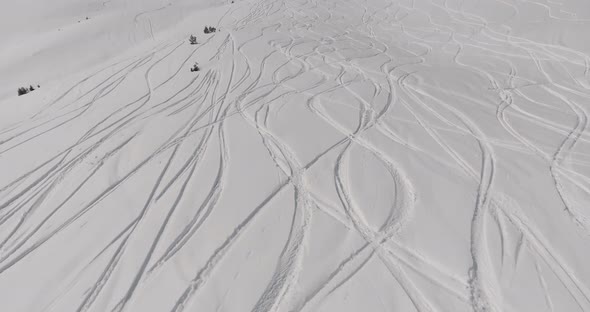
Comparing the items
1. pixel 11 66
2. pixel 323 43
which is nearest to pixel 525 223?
pixel 323 43

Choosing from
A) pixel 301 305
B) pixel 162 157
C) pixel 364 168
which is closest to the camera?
pixel 301 305

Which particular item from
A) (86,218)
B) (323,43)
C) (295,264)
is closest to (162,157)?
(86,218)

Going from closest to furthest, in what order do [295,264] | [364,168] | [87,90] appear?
[295,264] → [364,168] → [87,90]

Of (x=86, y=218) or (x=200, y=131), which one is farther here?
(x=200, y=131)

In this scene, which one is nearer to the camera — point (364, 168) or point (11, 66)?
point (364, 168)

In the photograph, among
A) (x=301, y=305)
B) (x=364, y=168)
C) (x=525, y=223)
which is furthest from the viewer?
(x=364, y=168)

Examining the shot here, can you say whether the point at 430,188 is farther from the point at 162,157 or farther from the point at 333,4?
the point at 333,4
